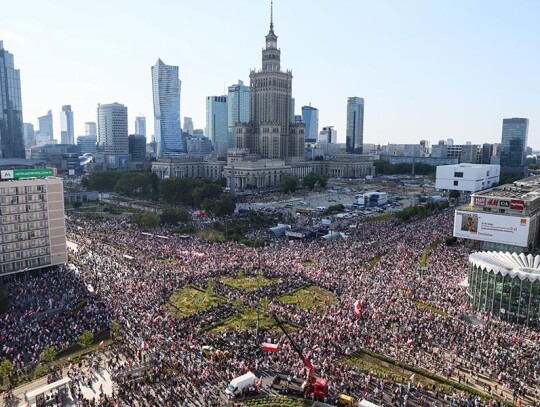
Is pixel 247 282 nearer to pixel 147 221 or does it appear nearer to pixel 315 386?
pixel 315 386

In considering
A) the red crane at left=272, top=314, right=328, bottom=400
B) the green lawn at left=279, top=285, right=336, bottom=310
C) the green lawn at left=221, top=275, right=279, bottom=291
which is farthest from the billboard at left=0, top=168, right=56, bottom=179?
the red crane at left=272, top=314, right=328, bottom=400

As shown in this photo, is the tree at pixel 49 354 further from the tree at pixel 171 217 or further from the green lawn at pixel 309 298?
the tree at pixel 171 217

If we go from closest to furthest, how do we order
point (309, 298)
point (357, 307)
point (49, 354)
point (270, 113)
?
1. point (49, 354)
2. point (357, 307)
3. point (309, 298)
4. point (270, 113)

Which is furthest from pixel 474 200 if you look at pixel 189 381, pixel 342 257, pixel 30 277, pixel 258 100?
pixel 258 100

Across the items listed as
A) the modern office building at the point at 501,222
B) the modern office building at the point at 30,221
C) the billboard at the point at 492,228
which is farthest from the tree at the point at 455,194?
the modern office building at the point at 30,221

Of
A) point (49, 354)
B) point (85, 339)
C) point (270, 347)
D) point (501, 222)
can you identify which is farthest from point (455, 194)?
point (49, 354)

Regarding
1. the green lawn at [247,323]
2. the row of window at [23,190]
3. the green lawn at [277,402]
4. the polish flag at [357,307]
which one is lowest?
the green lawn at [277,402]
